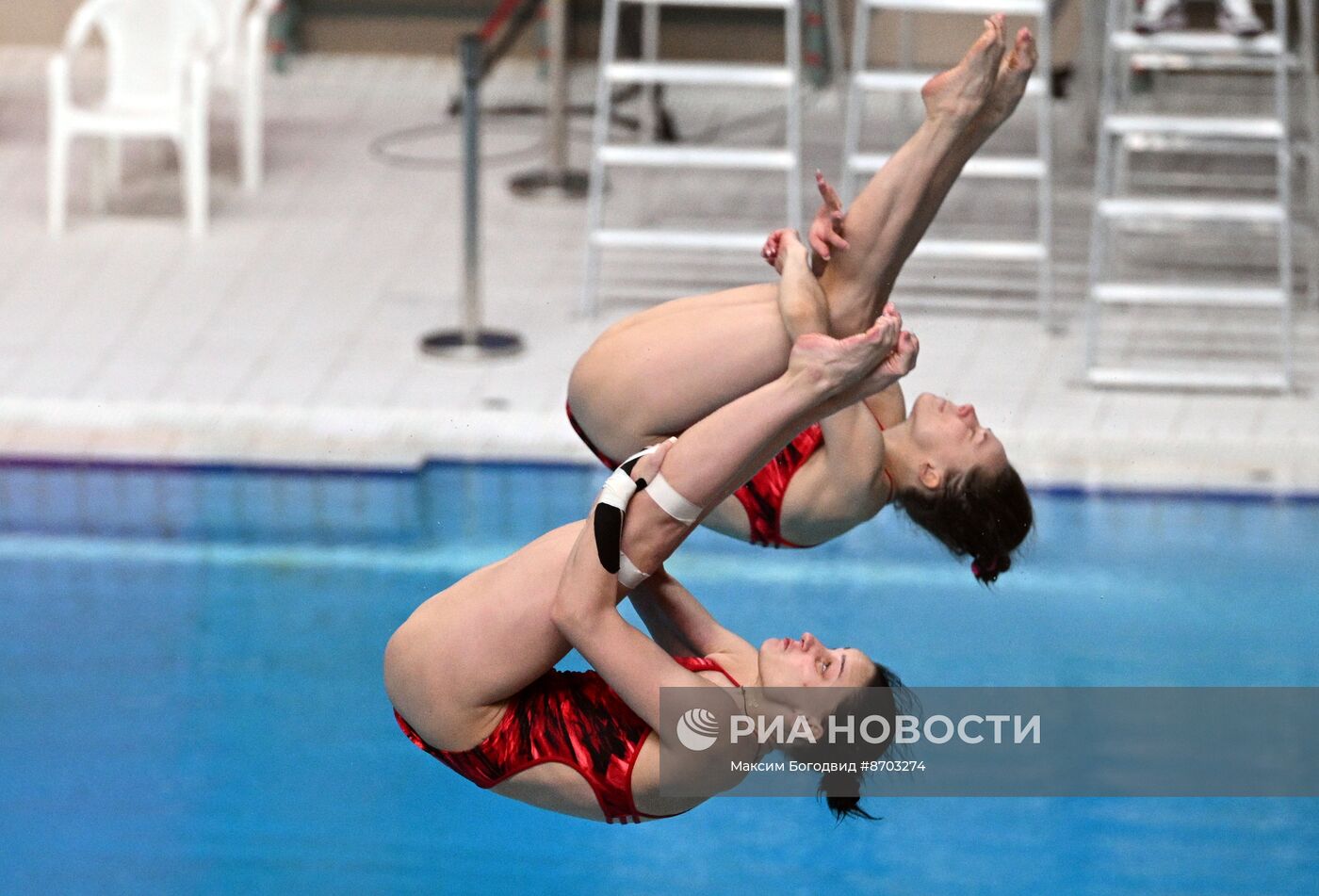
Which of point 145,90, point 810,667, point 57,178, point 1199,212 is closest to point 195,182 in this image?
point 57,178

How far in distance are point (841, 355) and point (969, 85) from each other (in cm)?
61

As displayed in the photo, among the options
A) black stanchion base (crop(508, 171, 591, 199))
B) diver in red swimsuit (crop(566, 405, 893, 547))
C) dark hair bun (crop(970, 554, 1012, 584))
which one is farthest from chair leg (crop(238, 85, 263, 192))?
dark hair bun (crop(970, 554, 1012, 584))

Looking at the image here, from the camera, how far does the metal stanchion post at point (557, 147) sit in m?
7.86

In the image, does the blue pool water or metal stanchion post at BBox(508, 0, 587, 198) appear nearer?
the blue pool water

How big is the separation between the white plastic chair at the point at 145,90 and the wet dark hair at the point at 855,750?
17.3ft

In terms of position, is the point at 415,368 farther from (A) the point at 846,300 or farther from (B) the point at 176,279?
(A) the point at 846,300

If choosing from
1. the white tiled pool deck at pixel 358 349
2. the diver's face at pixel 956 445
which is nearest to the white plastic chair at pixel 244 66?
the white tiled pool deck at pixel 358 349

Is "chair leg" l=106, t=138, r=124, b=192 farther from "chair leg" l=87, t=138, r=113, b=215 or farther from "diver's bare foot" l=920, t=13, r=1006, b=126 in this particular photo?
"diver's bare foot" l=920, t=13, r=1006, b=126

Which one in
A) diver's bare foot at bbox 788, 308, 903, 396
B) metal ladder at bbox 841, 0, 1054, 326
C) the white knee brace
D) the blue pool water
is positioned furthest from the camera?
metal ladder at bbox 841, 0, 1054, 326

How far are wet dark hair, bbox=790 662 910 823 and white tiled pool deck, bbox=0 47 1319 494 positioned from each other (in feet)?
9.69

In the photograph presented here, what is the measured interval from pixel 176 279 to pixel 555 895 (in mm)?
3652

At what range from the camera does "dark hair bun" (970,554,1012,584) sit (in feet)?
11.1

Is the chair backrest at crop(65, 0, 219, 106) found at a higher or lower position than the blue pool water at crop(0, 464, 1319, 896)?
higher

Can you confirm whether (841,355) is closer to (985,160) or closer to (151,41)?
(985,160)
